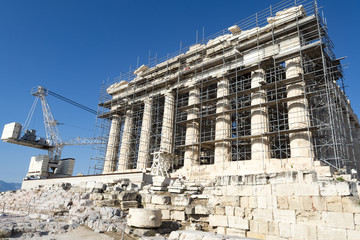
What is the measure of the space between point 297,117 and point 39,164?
36625 millimetres

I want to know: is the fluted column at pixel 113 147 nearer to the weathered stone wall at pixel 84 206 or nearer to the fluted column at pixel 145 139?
the fluted column at pixel 145 139

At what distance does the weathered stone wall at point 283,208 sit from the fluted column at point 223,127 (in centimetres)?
1225

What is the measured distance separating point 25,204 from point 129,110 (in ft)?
62.8

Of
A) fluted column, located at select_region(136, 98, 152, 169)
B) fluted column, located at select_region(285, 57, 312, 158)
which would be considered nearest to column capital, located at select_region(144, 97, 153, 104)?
fluted column, located at select_region(136, 98, 152, 169)

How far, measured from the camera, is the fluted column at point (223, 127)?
24.0m

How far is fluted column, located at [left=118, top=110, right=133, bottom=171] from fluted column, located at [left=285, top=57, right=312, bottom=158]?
20699 millimetres

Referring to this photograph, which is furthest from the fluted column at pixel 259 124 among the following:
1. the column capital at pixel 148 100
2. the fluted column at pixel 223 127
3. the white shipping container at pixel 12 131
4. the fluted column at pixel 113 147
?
the white shipping container at pixel 12 131

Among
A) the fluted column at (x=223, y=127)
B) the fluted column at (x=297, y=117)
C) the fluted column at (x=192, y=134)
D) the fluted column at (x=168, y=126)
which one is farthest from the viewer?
the fluted column at (x=168, y=126)

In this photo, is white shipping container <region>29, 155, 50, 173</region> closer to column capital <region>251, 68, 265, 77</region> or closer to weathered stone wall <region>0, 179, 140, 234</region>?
weathered stone wall <region>0, 179, 140, 234</region>

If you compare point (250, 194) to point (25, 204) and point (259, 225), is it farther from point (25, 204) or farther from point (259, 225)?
point (25, 204)

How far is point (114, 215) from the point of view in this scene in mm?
12797

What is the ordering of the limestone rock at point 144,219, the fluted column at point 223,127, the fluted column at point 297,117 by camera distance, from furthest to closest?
the fluted column at point 223,127 → the fluted column at point 297,117 → the limestone rock at point 144,219

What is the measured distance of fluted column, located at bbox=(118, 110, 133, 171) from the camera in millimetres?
33719

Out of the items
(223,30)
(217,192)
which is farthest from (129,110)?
(217,192)
